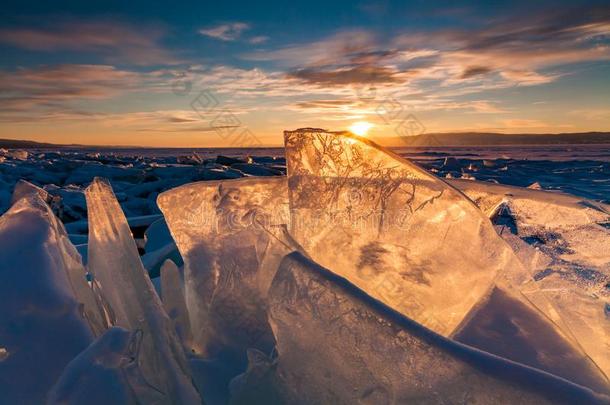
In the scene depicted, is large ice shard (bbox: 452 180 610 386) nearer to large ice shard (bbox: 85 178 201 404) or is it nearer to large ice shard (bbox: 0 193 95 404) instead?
large ice shard (bbox: 85 178 201 404)

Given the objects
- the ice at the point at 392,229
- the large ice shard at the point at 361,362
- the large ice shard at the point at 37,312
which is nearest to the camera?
the large ice shard at the point at 361,362

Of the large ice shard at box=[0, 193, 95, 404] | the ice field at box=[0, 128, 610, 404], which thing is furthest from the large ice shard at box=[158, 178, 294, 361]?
the large ice shard at box=[0, 193, 95, 404]

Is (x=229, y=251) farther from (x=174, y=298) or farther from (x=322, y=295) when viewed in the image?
(x=322, y=295)

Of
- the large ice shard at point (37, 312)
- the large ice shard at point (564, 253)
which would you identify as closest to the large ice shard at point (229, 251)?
the large ice shard at point (37, 312)

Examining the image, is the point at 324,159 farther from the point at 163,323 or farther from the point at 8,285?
the point at 8,285

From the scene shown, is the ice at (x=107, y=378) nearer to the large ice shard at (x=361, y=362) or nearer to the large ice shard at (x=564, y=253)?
the large ice shard at (x=361, y=362)

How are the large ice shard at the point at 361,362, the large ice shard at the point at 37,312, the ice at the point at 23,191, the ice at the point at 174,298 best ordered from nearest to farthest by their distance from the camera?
the large ice shard at the point at 361,362 < the large ice shard at the point at 37,312 < the ice at the point at 174,298 < the ice at the point at 23,191
